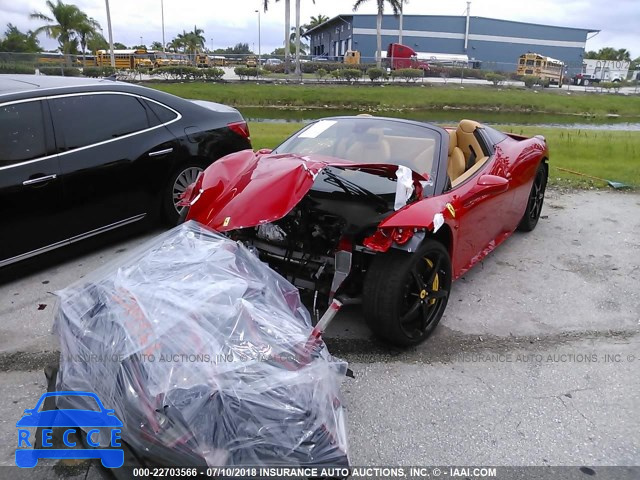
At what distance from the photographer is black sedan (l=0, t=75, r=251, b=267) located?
3.97 meters

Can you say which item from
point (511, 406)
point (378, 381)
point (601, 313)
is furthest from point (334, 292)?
point (601, 313)

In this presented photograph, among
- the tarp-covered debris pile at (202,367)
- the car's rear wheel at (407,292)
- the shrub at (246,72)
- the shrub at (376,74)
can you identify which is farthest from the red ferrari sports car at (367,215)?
the shrub at (246,72)

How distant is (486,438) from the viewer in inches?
100

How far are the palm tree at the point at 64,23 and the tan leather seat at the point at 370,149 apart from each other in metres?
54.0

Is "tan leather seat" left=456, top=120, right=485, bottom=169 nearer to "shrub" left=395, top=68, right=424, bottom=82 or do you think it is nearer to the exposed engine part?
the exposed engine part

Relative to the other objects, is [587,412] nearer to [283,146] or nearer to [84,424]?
[84,424]

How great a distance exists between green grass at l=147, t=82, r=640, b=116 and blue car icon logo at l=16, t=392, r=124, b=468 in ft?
85.4

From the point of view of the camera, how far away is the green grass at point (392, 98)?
92.4 ft

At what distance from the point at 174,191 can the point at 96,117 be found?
98 centimetres

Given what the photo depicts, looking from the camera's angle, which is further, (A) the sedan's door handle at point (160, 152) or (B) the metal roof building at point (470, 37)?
(B) the metal roof building at point (470, 37)

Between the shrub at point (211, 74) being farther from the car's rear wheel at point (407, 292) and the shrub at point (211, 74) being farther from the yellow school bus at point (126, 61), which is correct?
the car's rear wheel at point (407, 292)

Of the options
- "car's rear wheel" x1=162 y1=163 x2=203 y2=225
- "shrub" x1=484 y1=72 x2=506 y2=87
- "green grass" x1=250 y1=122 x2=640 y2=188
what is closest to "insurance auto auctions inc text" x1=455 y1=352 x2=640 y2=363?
"car's rear wheel" x1=162 y1=163 x2=203 y2=225

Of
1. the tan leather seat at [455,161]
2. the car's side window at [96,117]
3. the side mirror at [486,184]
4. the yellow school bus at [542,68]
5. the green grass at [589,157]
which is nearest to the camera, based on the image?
the side mirror at [486,184]

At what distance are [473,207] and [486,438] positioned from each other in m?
1.85
